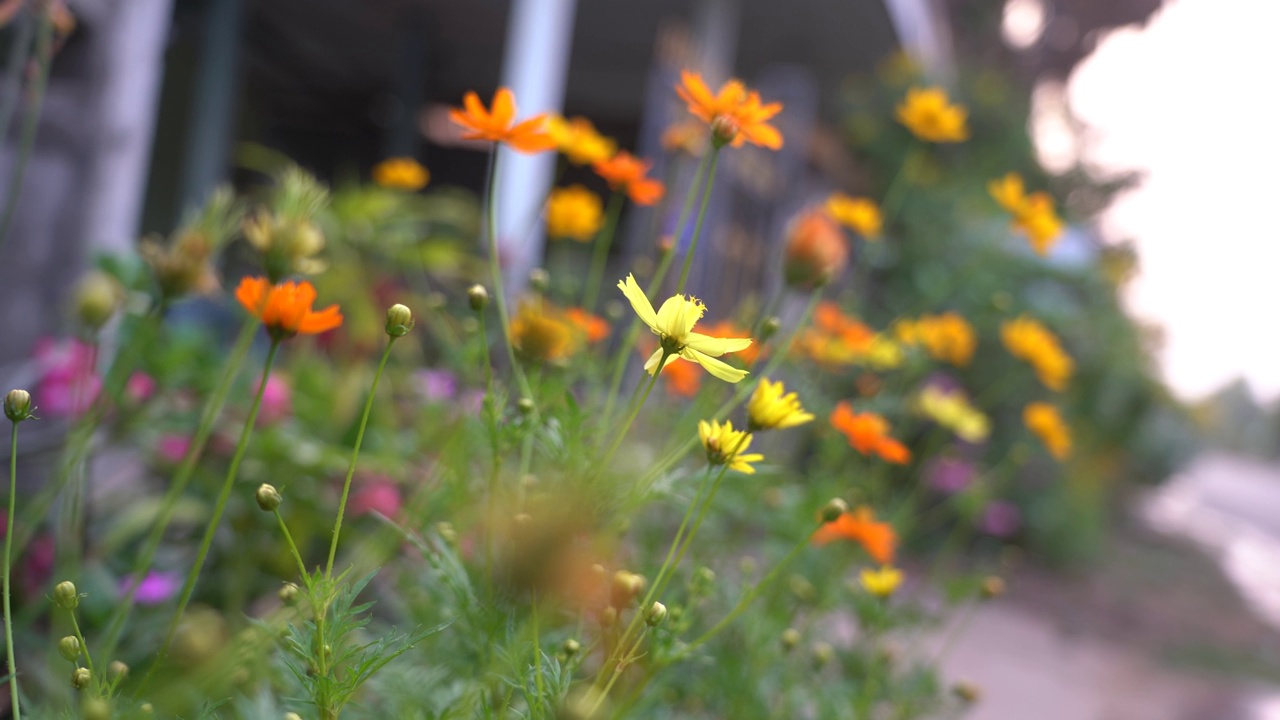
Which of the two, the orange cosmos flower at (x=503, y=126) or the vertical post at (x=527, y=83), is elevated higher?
the vertical post at (x=527, y=83)

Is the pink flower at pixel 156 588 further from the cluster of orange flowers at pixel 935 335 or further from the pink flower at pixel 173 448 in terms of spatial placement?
the cluster of orange flowers at pixel 935 335

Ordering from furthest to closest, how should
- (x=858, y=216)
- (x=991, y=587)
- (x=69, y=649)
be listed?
(x=858, y=216) < (x=991, y=587) < (x=69, y=649)

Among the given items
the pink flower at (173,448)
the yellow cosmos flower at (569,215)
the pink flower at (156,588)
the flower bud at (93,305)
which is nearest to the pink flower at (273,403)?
the pink flower at (173,448)

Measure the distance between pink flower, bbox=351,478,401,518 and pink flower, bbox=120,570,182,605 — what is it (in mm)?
297

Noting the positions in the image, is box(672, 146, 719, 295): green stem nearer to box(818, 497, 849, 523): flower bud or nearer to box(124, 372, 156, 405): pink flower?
box(818, 497, 849, 523): flower bud

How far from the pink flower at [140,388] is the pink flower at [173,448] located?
146 mm

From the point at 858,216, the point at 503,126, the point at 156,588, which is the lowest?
the point at 156,588

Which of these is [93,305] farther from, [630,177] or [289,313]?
[630,177]

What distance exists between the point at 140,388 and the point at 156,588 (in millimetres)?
378

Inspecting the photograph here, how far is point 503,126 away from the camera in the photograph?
0.67m

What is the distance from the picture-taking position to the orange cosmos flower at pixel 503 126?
66 centimetres

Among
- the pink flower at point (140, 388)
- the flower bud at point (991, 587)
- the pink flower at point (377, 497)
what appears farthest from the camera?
the pink flower at point (377, 497)

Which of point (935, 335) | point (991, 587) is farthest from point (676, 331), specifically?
point (935, 335)

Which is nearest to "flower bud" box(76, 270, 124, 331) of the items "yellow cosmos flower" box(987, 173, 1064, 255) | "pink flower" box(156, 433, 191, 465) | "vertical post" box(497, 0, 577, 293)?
"pink flower" box(156, 433, 191, 465)
